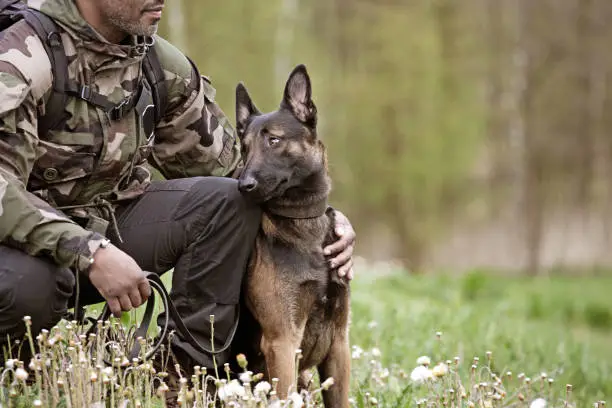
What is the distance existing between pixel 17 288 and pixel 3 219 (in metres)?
0.27

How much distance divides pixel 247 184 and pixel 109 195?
0.69 metres

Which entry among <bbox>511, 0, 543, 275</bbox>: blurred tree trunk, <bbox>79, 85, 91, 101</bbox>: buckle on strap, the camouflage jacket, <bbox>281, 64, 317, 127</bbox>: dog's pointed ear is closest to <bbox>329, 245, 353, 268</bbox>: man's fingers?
<bbox>281, 64, 317, 127</bbox>: dog's pointed ear

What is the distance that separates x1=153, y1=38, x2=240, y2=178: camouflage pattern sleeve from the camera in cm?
400

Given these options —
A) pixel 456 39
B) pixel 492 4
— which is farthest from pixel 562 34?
pixel 492 4

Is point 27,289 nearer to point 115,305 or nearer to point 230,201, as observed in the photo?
point 115,305

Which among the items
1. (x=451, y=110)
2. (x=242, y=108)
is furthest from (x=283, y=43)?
(x=242, y=108)

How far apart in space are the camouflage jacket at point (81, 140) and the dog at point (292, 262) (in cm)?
30

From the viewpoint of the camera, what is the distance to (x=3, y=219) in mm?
3207

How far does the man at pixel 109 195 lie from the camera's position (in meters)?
→ 3.24

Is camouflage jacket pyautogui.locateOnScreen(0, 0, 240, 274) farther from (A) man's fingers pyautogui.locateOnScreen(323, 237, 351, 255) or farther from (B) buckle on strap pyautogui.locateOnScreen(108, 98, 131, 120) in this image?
(A) man's fingers pyautogui.locateOnScreen(323, 237, 351, 255)

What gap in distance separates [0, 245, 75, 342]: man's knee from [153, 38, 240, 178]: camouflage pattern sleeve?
0.96 meters

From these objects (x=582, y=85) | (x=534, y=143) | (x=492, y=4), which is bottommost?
(x=534, y=143)

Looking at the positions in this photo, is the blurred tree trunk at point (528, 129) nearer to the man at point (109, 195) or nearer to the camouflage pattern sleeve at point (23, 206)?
the man at point (109, 195)

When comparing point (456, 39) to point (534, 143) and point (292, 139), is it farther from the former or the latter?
point (292, 139)
